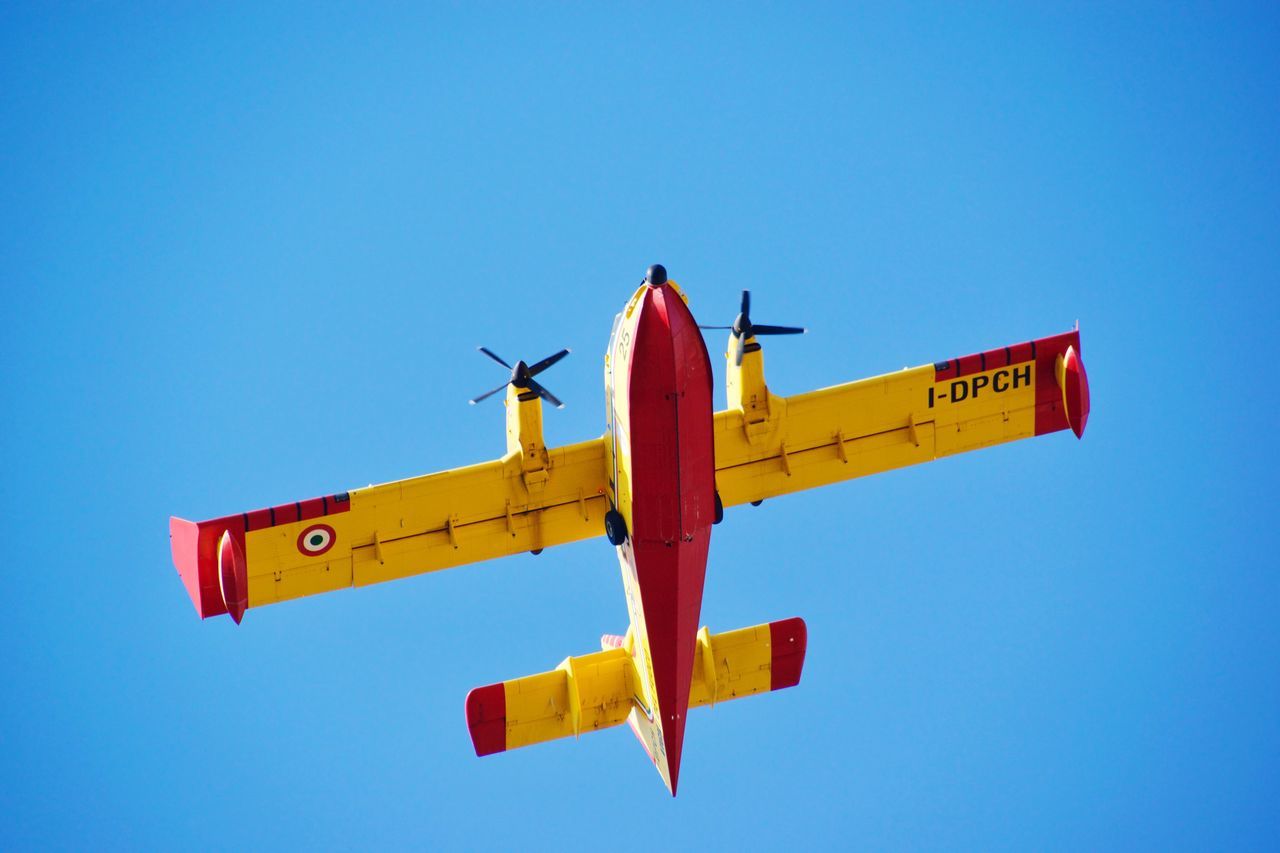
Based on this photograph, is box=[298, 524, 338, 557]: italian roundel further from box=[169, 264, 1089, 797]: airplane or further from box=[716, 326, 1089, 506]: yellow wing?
box=[716, 326, 1089, 506]: yellow wing

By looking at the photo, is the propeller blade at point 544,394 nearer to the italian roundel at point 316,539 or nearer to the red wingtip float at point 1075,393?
the italian roundel at point 316,539

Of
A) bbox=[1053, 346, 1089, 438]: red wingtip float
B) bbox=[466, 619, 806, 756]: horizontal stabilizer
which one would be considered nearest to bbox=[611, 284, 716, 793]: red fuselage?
bbox=[466, 619, 806, 756]: horizontal stabilizer

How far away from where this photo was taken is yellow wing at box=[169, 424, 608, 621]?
33.2 meters

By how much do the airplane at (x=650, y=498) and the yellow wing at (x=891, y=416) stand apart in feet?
0.08

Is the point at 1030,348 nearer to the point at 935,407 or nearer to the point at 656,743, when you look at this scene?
the point at 935,407

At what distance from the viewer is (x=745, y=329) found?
33.4m

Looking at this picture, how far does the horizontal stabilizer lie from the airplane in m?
0.04

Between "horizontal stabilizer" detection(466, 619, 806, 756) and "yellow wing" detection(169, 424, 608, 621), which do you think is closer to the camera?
"yellow wing" detection(169, 424, 608, 621)

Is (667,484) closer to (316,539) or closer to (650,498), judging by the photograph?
(650,498)

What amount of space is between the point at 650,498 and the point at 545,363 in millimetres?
3504

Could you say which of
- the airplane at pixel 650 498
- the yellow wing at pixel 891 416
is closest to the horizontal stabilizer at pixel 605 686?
the airplane at pixel 650 498

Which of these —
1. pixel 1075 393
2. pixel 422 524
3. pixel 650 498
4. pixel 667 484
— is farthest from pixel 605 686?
pixel 1075 393

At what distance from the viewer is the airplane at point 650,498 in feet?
101

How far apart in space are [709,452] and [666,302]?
2.69m
